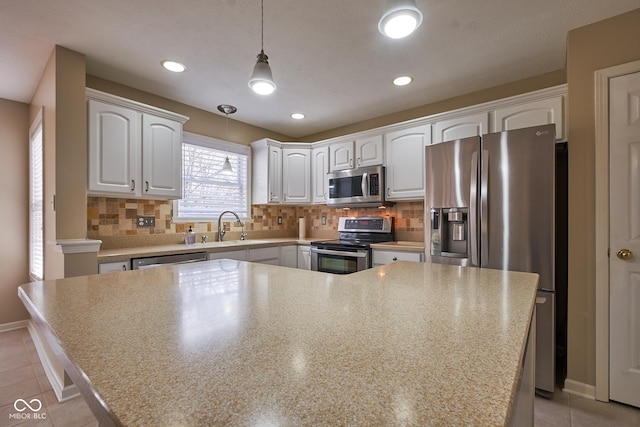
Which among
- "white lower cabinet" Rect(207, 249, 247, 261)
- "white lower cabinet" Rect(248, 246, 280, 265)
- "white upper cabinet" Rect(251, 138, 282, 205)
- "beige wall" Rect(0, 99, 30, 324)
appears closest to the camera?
"white lower cabinet" Rect(207, 249, 247, 261)

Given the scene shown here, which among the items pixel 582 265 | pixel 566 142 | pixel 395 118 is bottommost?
pixel 582 265

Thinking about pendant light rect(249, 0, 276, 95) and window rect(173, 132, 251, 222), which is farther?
window rect(173, 132, 251, 222)

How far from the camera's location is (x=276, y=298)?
3.25ft

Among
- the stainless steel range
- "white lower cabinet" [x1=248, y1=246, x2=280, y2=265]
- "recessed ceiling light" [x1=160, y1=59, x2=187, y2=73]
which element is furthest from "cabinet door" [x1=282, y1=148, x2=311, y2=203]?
"recessed ceiling light" [x1=160, y1=59, x2=187, y2=73]

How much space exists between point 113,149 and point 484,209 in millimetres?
2943

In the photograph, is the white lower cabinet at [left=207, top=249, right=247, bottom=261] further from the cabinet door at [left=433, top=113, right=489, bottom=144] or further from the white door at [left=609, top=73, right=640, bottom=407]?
the white door at [left=609, top=73, right=640, bottom=407]

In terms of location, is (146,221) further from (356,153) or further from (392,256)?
(392,256)

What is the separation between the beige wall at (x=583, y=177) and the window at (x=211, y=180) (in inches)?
128

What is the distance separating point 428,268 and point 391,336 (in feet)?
3.04

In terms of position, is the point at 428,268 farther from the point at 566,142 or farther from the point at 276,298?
the point at 566,142

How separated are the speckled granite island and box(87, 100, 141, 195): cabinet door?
1.59 meters

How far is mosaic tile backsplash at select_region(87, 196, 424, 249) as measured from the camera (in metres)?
2.80

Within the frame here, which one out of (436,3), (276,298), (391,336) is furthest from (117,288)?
(436,3)

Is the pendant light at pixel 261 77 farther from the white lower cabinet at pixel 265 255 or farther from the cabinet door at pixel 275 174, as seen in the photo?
the cabinet door at pixel 275 174
